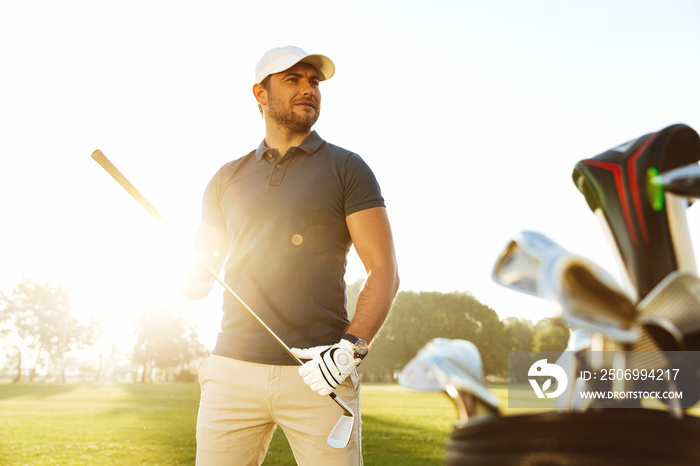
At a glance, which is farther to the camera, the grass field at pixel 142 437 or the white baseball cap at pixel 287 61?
the grass field at pixel 142 437

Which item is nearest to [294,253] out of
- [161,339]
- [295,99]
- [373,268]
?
[373,268]

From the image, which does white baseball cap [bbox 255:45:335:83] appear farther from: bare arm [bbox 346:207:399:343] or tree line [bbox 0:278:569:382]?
tree line [bbox 0:278:569:382]

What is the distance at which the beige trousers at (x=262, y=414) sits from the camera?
283 cm

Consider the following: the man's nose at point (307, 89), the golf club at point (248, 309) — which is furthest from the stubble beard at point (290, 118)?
the golf club at point (248, 309)

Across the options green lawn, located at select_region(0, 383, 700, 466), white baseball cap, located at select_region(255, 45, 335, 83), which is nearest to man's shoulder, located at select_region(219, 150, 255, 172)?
white baseball cap, located at select_region(255, 45, 335, 83)

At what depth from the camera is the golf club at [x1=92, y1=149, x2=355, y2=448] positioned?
8.61 feet

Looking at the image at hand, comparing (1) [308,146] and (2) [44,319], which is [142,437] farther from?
(2) [44,319]

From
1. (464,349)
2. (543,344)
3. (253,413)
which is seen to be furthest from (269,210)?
(543,344)

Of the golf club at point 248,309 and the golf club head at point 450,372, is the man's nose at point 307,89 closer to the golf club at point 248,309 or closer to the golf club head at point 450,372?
the golf club at point 248,309

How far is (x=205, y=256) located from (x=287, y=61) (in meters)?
1.29

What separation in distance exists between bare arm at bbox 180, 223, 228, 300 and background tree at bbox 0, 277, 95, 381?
67637 millimetres

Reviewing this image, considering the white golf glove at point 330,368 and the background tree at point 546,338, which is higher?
the background tree at point 546,338

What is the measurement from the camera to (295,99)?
3.51 m

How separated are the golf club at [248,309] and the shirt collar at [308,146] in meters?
0.81
